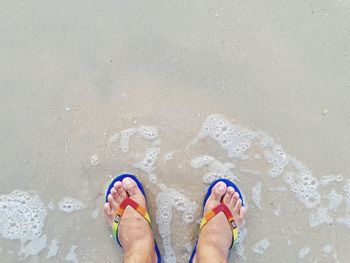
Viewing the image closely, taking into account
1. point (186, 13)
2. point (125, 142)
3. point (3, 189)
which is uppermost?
point (186, 13)

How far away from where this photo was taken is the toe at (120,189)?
2.12 metres

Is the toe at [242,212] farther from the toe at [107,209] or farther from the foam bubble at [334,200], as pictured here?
the toe at [107,209]

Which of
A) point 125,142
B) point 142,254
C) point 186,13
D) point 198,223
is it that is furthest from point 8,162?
point 186,13

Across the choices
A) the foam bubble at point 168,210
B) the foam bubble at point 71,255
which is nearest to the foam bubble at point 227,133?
the foam bubble at point 168,210

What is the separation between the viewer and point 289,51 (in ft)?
6.83

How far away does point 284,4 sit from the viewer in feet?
6.84

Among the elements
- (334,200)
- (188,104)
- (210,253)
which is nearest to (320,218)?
(334,200)

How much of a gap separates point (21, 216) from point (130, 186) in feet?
2.00

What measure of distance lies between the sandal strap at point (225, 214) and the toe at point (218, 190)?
52 mm

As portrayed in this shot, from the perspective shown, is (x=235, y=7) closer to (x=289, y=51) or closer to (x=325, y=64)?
(x=289, y=51)

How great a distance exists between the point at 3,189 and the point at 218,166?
1.14 metres

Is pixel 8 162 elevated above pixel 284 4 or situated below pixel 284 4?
below

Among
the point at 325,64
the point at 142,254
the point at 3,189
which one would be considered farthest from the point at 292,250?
the point at 3,189

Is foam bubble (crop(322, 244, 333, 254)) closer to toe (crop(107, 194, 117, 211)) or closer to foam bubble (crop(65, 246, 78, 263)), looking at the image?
toe (crop(107, 194, 117, 211))
